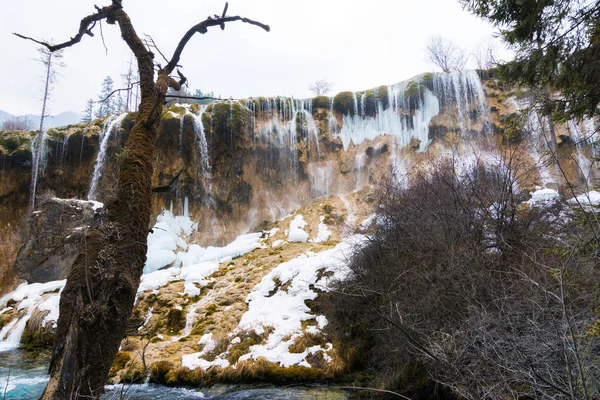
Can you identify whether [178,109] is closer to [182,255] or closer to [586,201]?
[182,255]

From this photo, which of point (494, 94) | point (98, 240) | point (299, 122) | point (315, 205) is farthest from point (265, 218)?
point (98, 240)

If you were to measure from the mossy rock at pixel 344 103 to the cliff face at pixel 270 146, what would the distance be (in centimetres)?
8

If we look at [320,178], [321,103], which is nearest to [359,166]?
[320,178]

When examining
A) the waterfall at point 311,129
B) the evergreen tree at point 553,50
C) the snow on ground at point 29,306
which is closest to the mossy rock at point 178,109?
the waterfall at point 311,129

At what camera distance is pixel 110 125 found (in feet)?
76.6

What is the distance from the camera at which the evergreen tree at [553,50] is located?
5.15 meters

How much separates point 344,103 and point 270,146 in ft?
21.5

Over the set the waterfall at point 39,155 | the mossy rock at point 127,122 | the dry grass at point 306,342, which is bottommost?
the dry grass at point 306,342

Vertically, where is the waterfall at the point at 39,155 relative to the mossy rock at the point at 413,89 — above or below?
below

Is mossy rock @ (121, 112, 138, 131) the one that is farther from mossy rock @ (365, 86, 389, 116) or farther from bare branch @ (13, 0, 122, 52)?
bare branch @ (13, 0, 122, 52)

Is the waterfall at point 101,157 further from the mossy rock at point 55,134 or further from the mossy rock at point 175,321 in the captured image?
the mossy rock at point 175,321

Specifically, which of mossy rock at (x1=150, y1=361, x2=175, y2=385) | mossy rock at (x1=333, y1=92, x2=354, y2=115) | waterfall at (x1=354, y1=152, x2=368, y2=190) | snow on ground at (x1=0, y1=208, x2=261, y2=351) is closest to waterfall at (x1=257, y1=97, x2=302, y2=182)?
mossy rock at (x1=333, y1=92, x2=354, y2=115)

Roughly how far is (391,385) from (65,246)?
17942mm

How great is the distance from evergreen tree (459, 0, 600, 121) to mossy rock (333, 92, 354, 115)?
20.3m
